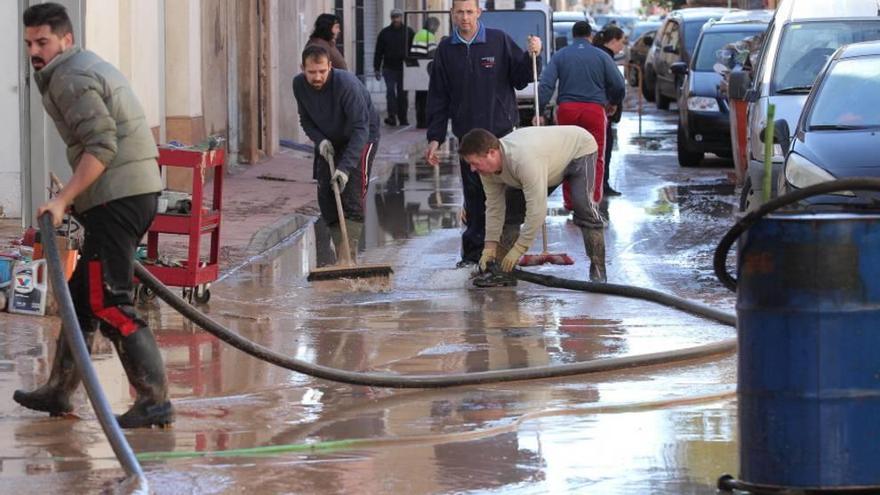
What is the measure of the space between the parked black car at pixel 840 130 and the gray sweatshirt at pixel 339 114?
2.89m

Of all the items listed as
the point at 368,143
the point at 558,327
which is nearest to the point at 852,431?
the point at 558,327

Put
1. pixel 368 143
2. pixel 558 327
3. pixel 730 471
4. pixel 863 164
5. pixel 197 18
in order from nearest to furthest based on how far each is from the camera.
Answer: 1. pixel 730 471
2. pixel 558 327
3. pixel 863 164
4. pixel 368 143
5. pixel 197 18

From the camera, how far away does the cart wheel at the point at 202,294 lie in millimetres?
10406

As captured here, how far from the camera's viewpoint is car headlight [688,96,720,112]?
2062 centimetres

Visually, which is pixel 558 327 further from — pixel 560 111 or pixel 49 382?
pixel 560 111

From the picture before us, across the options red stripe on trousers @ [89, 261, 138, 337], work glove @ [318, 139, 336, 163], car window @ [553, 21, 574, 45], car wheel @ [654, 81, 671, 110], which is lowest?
car wheel @ [654, 81, 671, 110]

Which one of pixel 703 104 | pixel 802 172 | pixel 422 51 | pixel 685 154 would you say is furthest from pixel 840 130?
pixel 422 51

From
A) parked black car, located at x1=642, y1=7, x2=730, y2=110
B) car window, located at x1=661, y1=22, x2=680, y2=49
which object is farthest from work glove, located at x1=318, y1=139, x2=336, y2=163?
car window, located at x1=661, y1=22, x2=680, y2=49

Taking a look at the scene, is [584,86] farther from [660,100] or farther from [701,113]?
[660,100]

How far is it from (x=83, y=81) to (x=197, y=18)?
11200mm

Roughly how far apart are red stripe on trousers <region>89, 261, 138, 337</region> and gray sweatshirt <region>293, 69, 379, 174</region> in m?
4.63

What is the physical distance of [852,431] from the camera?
18.2 ft

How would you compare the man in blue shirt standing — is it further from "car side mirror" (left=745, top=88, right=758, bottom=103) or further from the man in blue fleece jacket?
"car side mirror" (left=745, top=88, right=758, bottom=103)

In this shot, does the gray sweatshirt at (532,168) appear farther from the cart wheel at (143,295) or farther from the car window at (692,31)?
the car window at (692,31)
